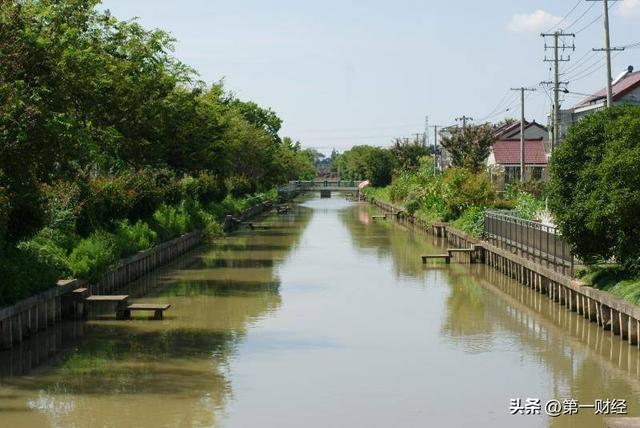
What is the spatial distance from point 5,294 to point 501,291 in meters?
19.2

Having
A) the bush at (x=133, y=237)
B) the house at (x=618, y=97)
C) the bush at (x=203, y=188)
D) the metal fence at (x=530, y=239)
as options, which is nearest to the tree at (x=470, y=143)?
the house at (x=618, y=97)

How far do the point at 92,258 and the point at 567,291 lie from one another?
14.0m

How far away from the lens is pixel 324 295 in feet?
114

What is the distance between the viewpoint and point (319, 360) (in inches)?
901

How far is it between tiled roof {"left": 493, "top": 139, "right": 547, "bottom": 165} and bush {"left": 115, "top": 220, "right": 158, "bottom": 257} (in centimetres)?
5668

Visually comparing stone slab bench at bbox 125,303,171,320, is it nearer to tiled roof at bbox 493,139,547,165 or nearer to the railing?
tiled roof at bbox 493,139,547,165

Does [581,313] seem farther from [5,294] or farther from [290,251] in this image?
[290,251]

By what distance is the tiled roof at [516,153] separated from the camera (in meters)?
94.6

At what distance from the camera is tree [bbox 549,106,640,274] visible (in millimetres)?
25531

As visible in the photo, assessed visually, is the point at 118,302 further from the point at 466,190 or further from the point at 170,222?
the point at 466,190

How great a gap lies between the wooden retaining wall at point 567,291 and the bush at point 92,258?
44.3 ft

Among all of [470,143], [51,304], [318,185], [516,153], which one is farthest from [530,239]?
[318,185]

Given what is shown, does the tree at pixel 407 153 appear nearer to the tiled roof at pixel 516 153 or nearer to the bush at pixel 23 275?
the tiled roof at pixel 516 153

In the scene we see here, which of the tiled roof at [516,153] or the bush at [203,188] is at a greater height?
the tiled roof at [516,153]
